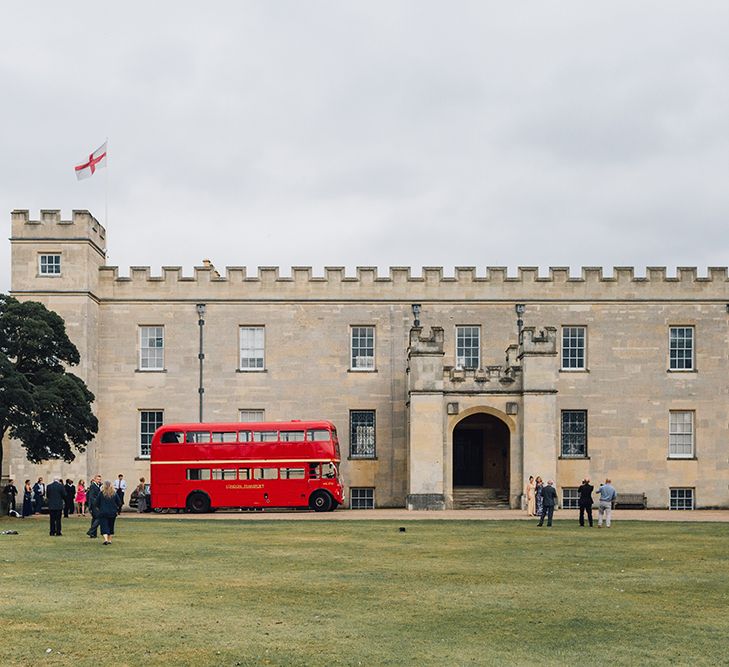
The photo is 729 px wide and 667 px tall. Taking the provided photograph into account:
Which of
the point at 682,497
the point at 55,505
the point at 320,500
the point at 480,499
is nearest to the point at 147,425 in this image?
the point at 320,500

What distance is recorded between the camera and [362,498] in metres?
43.8

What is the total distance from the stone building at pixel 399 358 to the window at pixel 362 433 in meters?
0.06

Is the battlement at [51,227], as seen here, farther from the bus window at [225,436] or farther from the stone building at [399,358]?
the bus window at [225,436]

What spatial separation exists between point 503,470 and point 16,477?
1900 cm

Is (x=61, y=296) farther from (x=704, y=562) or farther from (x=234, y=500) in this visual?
(x=704, y=562)

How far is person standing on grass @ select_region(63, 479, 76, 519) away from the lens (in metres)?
37.7

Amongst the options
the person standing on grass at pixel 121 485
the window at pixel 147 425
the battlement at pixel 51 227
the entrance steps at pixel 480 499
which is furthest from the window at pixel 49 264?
the entrance steps at pixel 480 499

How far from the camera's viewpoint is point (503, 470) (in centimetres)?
4428

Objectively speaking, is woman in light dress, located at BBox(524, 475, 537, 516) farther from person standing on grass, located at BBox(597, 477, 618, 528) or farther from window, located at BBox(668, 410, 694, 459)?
window, located at BBox(668, 410, 694, 459)

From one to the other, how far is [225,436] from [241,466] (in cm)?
123

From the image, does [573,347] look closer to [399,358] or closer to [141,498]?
[399,358]

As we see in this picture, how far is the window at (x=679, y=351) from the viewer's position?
144 ft

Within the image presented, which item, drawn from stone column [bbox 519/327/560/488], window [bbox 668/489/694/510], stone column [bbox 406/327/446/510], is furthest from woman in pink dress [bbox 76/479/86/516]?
window [bbox 668/489/694/510]

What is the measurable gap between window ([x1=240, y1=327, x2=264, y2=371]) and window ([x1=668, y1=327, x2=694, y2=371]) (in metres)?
16.5
